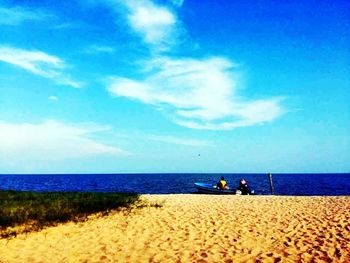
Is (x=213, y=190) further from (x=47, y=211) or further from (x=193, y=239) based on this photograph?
(x=193, y=239)

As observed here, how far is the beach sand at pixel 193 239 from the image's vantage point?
27.1 ft

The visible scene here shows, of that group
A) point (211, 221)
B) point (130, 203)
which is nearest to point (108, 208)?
point (130, 203)

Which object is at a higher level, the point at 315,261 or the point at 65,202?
the point at 65,202

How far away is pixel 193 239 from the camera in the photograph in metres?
9.81

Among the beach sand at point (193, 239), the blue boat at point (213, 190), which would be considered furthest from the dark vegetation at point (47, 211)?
the blue boat at point (213, 190)

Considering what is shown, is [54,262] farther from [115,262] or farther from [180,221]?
[180,221]

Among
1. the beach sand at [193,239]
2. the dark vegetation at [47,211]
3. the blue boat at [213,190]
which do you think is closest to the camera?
the beach sand at [193,239]

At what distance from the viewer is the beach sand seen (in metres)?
8.25

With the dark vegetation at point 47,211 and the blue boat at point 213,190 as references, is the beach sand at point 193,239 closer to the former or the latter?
the dark vegetation at point 47,211

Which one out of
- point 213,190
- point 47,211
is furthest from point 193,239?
point 213,190

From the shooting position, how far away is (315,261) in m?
7.57

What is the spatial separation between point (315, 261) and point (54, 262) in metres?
6.23

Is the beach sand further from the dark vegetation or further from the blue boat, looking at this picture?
the blue boat

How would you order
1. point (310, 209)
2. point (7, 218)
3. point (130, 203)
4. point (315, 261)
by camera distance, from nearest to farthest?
point (315, 261) < point (7, 218) < point (310, 209) < point (130, 203)
